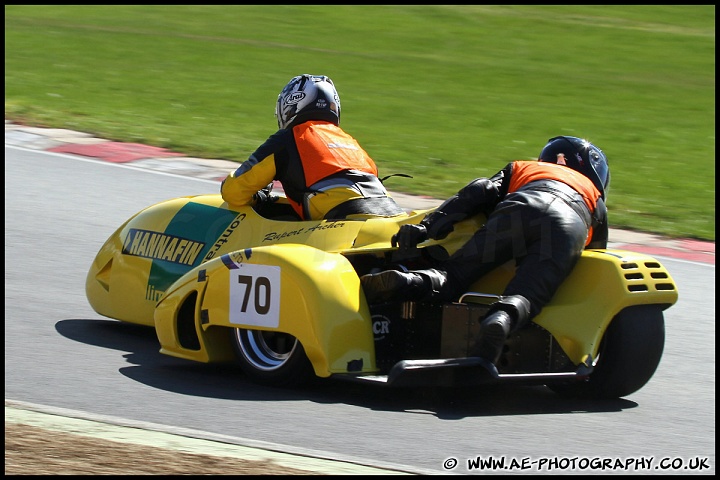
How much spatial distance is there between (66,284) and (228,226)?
76.1 inches

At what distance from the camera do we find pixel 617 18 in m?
29.4

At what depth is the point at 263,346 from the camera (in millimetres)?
6559

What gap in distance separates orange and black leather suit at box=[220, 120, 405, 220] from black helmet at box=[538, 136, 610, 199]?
1.03 m

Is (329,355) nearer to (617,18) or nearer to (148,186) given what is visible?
(148,186)

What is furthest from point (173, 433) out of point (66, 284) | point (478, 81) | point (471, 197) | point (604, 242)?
point (478, 81)

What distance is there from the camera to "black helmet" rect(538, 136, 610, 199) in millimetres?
6875

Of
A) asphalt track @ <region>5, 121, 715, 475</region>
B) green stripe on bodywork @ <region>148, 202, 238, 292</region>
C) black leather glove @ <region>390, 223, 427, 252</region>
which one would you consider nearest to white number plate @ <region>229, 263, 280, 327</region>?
black leather glove @ <region>390, 223, 427, 252</region>

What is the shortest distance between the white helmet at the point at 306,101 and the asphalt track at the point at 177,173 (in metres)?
2.71

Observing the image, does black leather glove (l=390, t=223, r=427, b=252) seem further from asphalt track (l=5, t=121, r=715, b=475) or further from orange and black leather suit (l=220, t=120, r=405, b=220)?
asphalt track (l=5, t=121, r=715, b=475)

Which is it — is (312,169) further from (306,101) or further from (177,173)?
(177,173)

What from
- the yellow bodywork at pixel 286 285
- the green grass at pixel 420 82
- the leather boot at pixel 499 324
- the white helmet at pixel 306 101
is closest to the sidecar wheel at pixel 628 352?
the yellow bodywork at pixel 286 285

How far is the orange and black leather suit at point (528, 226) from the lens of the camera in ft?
20.5

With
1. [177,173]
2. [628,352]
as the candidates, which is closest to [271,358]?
[628,352]

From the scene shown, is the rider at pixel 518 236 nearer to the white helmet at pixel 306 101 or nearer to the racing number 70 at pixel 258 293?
the racing number 70 at pixel 258 293
